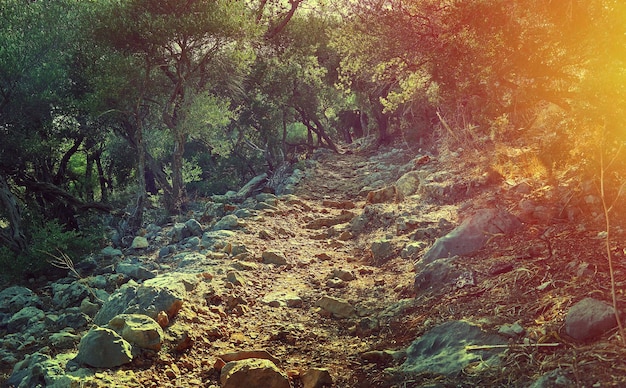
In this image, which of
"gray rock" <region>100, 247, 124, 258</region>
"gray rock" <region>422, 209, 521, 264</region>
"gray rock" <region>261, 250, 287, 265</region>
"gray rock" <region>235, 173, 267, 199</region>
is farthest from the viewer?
"gray rock" <region>235, 173, 267, 199</region>

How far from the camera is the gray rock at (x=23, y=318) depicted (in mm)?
9000

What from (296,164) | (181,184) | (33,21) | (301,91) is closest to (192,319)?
(181,184)

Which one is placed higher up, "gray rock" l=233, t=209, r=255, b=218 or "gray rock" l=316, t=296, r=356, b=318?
"gray rock" l=233, t=209, r=255, b=218

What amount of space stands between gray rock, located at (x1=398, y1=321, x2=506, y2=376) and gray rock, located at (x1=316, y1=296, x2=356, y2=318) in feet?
4.85

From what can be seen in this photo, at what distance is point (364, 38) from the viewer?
12180 mm

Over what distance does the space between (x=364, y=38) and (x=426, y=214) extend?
186 inches

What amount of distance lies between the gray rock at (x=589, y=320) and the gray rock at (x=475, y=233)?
105 inches

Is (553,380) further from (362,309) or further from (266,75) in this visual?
(266,75)

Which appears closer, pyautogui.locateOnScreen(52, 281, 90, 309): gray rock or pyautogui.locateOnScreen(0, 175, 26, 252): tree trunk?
pyautogui.locateOnScreen(52, 281, 90, 309): gray rock

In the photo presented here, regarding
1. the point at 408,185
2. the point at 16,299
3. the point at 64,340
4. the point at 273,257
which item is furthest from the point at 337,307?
the point at 16,299

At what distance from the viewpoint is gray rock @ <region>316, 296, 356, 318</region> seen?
6277 millimetres

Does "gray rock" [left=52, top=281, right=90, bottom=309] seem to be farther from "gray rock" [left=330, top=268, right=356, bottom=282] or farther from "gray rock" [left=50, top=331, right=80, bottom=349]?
"gray rock" [left=330, top=268, right=356, bottom=282]

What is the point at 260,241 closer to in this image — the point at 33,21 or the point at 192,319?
the point at 192,319

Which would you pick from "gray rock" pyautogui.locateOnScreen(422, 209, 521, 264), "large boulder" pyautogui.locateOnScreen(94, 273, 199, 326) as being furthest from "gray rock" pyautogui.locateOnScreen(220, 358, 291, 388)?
"gray rock" pyautogui.locateOnScreen(422, 209, 521, 264)
